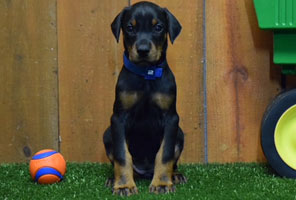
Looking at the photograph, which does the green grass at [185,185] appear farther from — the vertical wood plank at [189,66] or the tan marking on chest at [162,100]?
the tan marking on chest at [162,100]

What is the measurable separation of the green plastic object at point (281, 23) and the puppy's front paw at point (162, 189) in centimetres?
95

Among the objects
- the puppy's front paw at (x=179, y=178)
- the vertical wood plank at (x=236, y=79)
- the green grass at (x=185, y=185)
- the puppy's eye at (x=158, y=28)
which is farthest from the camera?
the vertical wood plank at (x=236, y=79)

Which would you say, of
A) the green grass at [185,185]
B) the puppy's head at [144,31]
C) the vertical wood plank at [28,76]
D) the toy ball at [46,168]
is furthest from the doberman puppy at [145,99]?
the vertical wood plank at [28,76]

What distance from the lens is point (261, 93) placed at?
11.9ft

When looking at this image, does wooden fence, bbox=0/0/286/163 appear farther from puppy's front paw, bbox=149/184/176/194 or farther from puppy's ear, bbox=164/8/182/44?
puppy's front paw, bbox=149/184/176/194

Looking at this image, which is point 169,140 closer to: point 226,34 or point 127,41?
point 127,41

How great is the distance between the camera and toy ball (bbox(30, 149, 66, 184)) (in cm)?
308

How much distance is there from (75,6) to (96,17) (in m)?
0.16

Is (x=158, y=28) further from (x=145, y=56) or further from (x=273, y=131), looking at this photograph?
(x=273, y=131)

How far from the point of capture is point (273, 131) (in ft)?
10.5

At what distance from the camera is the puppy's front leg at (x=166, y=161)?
9.67ft

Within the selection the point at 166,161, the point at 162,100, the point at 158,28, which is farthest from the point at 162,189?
the point at 158,28

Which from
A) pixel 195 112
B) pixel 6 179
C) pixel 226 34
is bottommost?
pixel 6 179

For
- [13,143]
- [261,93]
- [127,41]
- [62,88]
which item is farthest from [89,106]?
[261,93]
